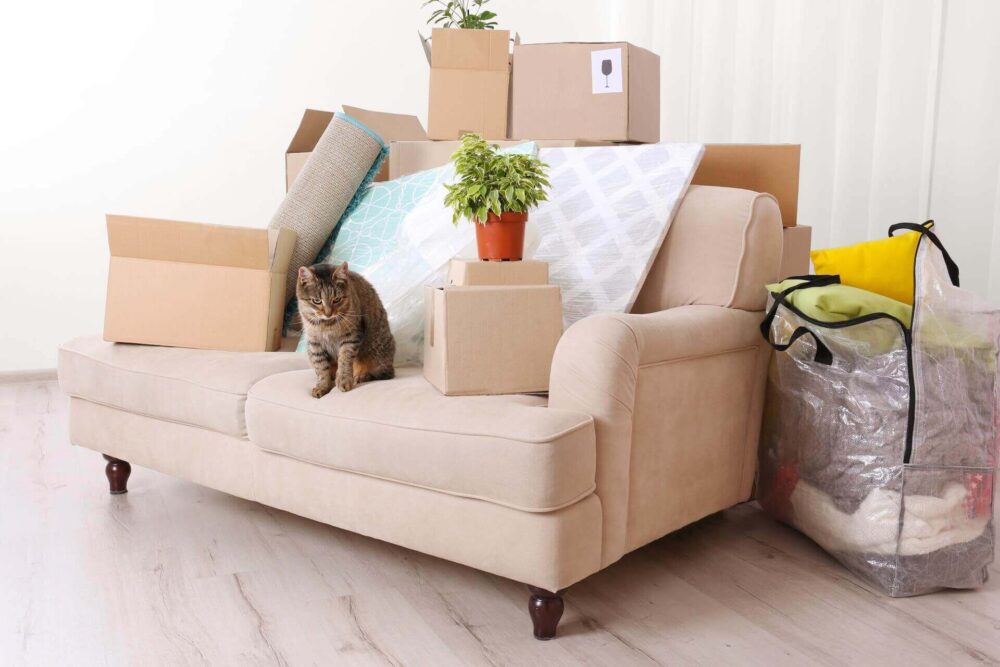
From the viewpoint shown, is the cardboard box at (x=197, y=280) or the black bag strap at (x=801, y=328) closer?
the black bag strap at (x=801, y=328)

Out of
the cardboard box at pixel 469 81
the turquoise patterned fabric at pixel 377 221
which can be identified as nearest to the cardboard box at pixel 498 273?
the turquoise patterned fabric at pixel 377 221

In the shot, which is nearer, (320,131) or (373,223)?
(373,223)

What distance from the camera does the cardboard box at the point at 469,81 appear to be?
2.76 metres

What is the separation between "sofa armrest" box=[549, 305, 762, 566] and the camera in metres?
1.62

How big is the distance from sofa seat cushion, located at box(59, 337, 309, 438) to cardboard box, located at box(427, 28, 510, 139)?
0.99m

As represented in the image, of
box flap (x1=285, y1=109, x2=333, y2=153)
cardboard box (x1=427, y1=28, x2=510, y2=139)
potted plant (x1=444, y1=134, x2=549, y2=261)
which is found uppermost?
cardboard box (x1=427, y1=28, x2=510, y2=139)

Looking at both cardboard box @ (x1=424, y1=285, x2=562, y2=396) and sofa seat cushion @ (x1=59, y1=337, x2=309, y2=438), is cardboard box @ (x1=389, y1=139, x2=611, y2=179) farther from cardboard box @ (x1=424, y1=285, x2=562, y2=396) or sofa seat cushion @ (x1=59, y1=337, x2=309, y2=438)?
cardboard box @ (x1=424, y1=285, x2=562, y2=396)

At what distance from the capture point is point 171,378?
214cm

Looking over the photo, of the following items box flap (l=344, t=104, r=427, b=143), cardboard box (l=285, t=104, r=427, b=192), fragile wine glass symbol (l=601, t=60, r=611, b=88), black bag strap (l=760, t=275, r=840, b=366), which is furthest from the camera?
box flap (l=344, t=104, r=427, b=143)

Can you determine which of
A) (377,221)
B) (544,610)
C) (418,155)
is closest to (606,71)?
(418,155)

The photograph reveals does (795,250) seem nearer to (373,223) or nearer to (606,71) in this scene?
(606,71)

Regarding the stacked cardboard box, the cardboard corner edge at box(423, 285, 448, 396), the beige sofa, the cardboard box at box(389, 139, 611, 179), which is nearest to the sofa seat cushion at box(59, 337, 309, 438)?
the beige sofa

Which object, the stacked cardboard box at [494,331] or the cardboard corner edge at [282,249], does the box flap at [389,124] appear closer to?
the cardboard corner edge at [282,249]

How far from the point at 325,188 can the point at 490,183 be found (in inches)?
30.4
